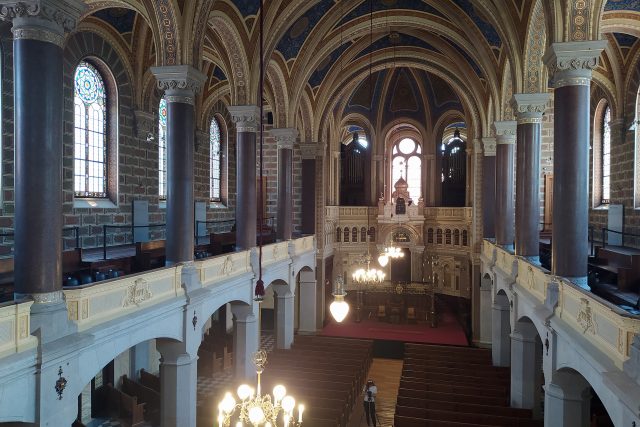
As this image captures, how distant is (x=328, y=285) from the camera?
86.5 feet

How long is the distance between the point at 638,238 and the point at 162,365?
14574mm

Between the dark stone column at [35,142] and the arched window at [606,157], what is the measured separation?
1808 cm

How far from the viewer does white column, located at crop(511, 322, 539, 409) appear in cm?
1264

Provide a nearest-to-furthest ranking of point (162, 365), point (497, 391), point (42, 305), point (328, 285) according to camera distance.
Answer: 1. point (42, 305)
2. point (162, 365)
3. point (497, 391)
4. point (328, 285)

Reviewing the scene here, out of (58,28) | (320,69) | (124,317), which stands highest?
(320,69)

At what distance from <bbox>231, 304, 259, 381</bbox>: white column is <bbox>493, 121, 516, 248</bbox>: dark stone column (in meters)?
8.77

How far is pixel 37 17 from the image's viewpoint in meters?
6.71

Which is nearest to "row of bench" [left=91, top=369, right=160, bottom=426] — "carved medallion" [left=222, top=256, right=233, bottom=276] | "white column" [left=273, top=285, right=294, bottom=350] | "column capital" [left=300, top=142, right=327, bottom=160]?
"carved medallion" [left=222, top=256, right=233, bottom=276]

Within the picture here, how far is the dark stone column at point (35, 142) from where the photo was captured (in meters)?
6.75

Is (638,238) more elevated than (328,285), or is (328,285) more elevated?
(638,238)

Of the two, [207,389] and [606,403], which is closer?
[606,403]

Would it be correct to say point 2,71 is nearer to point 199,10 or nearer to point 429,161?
point 199,10

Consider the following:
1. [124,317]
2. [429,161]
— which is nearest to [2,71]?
[124,317]

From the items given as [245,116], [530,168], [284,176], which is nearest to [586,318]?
[530,168]
